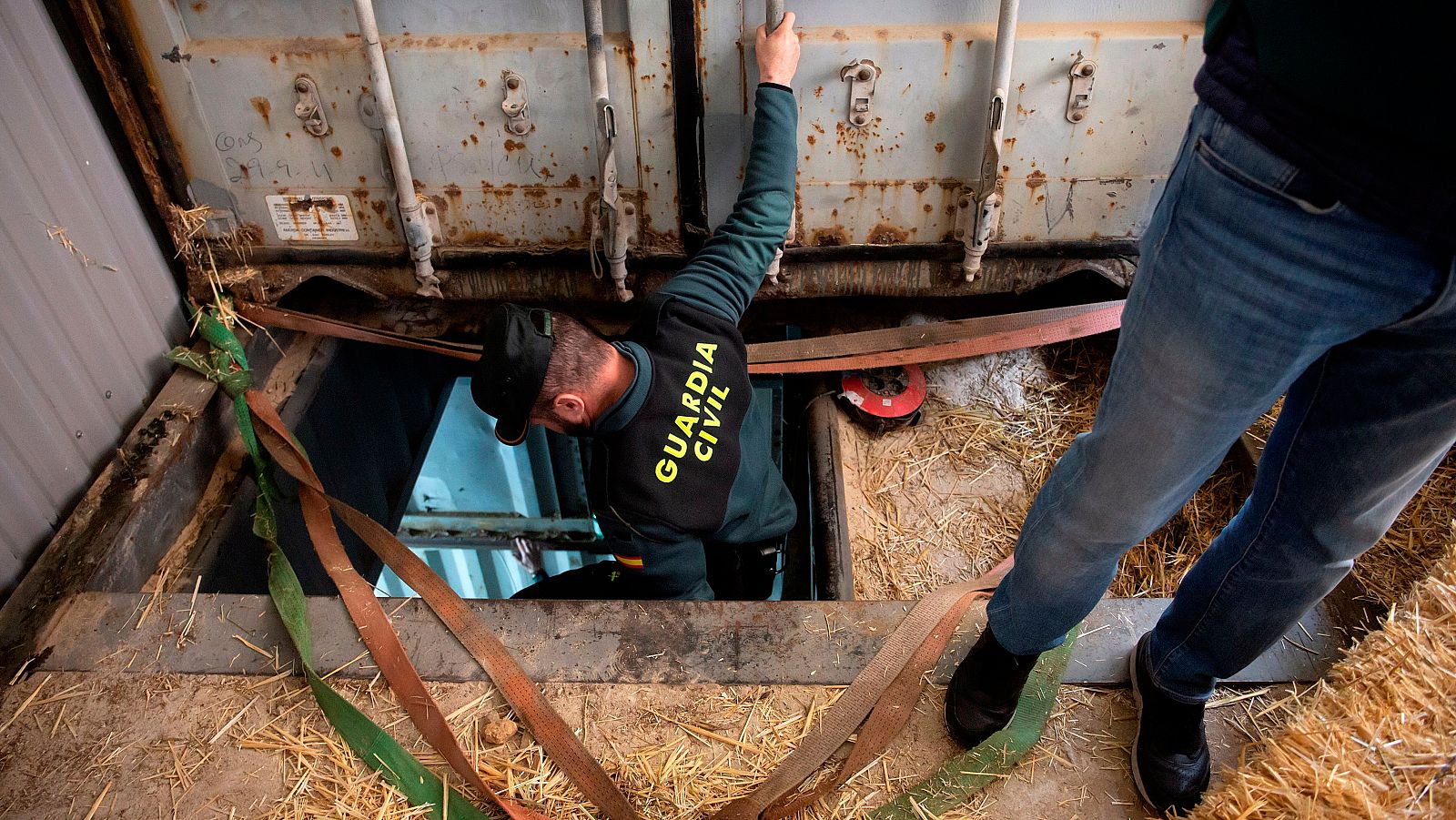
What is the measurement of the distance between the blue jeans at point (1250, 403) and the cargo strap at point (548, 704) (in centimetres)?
41

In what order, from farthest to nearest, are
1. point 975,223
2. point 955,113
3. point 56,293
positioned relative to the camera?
point 975,223, point 955,113, point 56,293

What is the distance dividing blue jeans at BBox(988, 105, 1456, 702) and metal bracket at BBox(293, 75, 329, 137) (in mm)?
2660

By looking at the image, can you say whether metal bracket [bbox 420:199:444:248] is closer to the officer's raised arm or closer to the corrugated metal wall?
the corrugated metal wall

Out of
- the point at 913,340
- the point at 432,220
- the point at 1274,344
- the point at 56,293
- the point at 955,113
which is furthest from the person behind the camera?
the point at 913,340

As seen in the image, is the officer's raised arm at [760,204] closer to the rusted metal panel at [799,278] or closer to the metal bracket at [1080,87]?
the rusted metal panel at [799,278]

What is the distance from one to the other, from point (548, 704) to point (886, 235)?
2056mm

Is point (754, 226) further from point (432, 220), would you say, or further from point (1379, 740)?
point (1379, 740)

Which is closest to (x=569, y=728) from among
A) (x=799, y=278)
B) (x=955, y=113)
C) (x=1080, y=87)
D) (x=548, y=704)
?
(x=548, y=704)

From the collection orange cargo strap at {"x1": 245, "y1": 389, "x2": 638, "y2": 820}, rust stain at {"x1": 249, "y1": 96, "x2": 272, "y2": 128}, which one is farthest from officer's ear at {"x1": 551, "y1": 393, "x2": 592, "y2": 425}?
rust stain at {"x1": 249, "y1": 96, "x2": 272, "y2": 128}

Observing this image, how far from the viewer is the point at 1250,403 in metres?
1.51

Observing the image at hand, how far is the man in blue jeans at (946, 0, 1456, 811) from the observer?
1214 mm

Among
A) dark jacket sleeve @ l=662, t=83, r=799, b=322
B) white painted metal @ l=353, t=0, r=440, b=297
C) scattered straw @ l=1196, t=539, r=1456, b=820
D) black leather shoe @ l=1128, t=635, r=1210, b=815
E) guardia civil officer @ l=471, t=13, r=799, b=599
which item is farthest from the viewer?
white painted metal @ l=353, t=0, r=440, b=297

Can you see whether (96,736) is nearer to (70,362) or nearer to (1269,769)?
(70,362)

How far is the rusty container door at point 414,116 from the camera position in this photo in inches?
115
